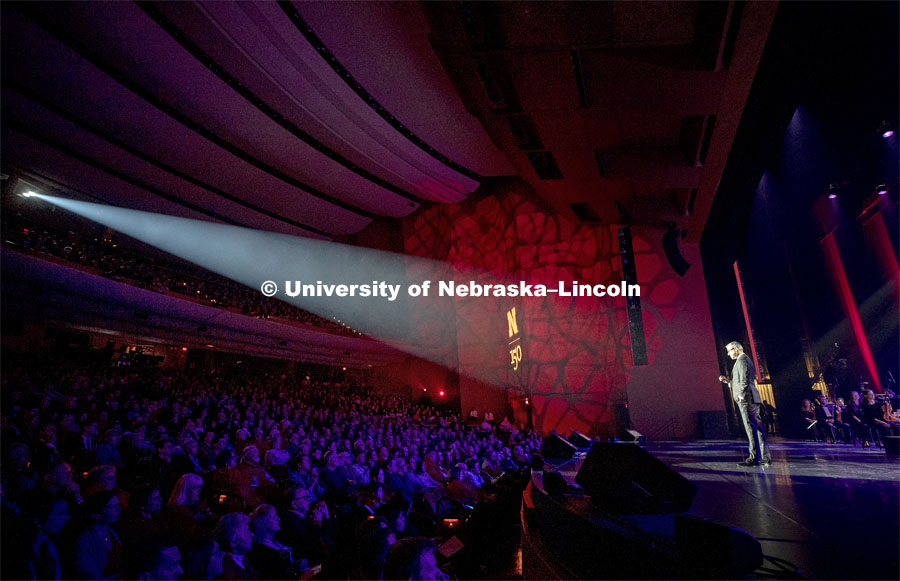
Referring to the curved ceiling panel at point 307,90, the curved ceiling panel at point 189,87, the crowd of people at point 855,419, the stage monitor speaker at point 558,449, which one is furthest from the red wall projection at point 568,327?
the curved ceiling panel at point 189,87

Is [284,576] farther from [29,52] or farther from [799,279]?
[29,52]

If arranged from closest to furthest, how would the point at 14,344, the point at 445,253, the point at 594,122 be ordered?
the point at 594,122 → the point at 14,344 → the point at 445,253

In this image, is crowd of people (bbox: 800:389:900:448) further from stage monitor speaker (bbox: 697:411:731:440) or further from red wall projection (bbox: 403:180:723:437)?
red wall projection (bbox: 403:180:723:437)

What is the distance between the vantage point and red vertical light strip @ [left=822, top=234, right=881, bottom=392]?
29.6 feet

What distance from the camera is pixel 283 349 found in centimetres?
1955

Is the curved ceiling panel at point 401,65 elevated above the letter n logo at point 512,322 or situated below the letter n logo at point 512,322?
above

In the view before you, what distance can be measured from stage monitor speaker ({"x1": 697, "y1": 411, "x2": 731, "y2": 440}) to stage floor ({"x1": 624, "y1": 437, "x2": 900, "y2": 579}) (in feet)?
17.9

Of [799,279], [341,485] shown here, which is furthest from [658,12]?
[799,279]

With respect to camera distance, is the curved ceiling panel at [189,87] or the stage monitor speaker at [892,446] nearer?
the stage monitor speaker at [892,446]

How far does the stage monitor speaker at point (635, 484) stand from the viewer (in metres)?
2.41

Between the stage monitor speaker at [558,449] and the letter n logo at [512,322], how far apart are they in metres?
7.42

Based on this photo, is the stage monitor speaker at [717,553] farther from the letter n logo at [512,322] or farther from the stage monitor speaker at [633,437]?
the letter n logo at [512,322]

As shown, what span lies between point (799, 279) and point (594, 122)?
25.2 feet

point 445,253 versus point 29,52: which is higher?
point 29,52
